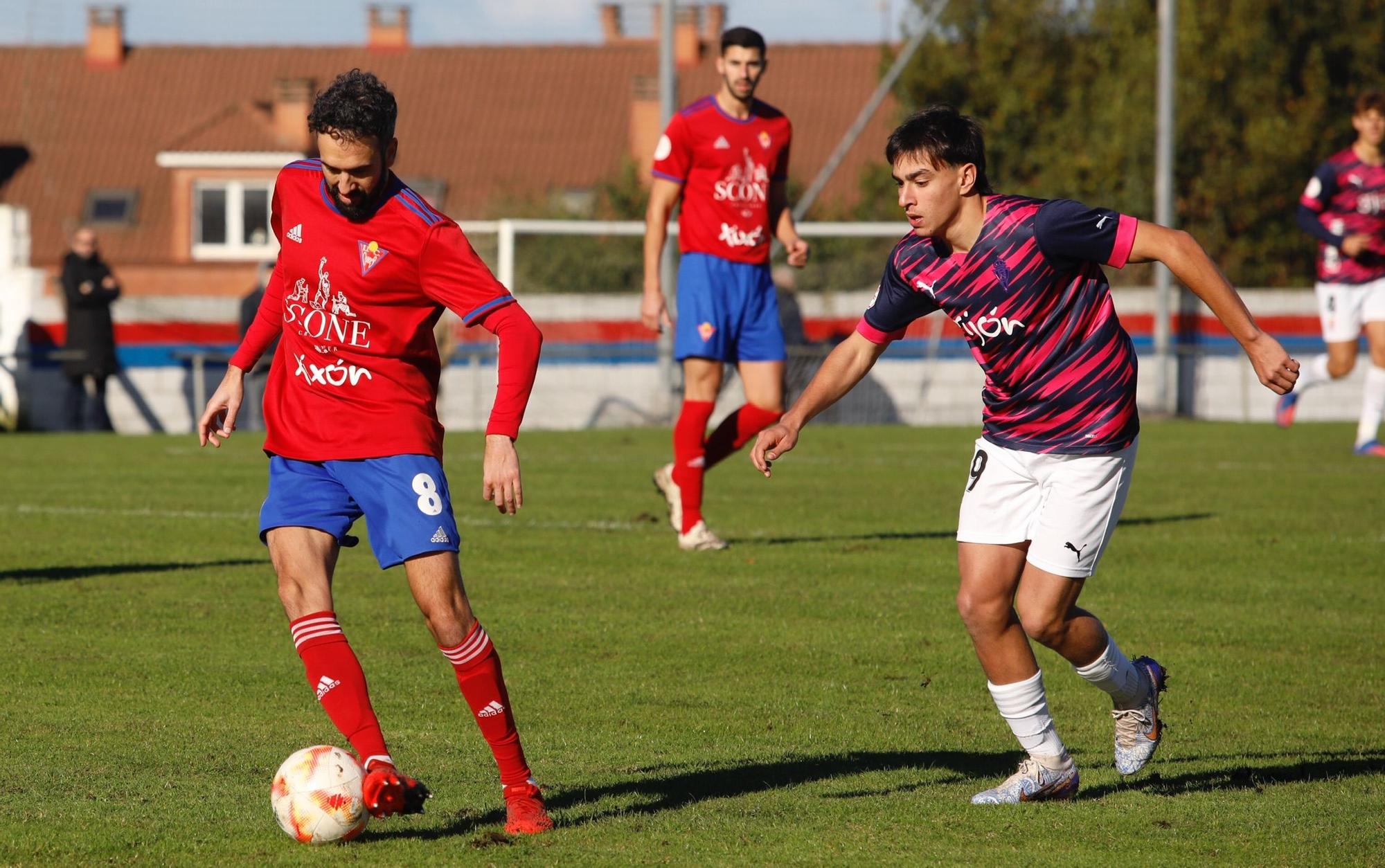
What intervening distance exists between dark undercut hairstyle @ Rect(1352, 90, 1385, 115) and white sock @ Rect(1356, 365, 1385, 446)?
6.88 feet

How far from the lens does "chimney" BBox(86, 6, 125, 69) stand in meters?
56.5

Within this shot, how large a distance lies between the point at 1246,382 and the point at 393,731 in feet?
63.7

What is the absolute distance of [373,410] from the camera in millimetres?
4867

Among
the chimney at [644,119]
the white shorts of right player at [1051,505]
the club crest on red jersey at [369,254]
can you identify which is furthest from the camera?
the chimney at [644,119]

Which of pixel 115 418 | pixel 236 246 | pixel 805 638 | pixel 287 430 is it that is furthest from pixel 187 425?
pixel 236 246

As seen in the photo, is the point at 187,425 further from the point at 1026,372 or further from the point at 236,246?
the point at 236,246

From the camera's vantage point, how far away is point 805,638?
778 cm

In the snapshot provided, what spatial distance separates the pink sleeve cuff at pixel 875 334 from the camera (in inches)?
219

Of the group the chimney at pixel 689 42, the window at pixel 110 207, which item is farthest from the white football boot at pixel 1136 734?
the chimney at pixel 689 42

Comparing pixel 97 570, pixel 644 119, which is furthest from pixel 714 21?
pixel 97 570

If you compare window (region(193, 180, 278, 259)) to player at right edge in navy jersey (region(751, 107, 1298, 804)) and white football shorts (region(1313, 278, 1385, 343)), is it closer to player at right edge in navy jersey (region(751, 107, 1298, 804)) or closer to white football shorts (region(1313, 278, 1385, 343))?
white football shorts (region(1313, 278, 1385, 343))

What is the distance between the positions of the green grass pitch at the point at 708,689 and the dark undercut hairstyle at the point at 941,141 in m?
1.80

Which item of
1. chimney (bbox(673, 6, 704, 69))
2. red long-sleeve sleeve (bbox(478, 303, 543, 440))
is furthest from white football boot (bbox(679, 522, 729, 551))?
chimney (bbox(673, 6, 704, 69))

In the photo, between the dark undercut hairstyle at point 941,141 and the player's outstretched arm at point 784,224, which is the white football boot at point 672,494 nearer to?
the player's outstretched arm at point 784,224
